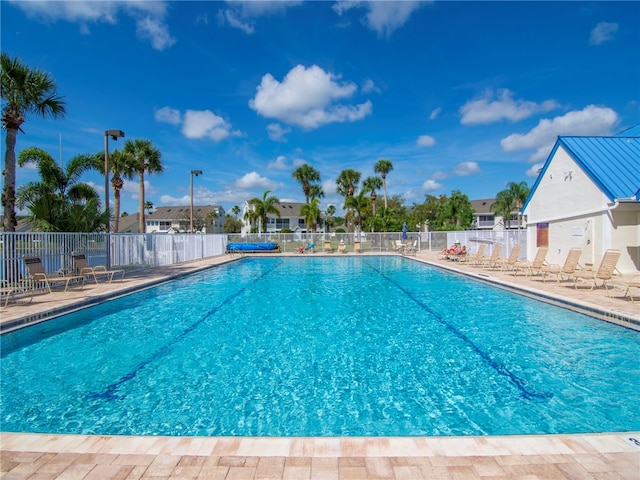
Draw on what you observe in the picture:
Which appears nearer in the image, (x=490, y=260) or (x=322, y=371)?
(x=322, y=371)

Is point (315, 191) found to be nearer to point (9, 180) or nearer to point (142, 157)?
point (142, 157)

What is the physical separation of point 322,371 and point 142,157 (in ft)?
76.4

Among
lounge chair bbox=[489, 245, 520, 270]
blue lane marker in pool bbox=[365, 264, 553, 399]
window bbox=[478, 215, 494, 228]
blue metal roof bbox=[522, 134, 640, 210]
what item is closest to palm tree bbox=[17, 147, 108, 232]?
blue lane marker in pool bbox=[365, 264, 553, 399]

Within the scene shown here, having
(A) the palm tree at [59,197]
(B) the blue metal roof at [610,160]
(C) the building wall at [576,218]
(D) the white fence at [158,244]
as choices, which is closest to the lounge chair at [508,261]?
(C) the building wall at [576,218]

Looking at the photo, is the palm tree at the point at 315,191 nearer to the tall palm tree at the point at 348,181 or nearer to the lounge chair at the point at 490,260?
the tall palm tree at the point at 348,181

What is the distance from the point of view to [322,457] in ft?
8.54

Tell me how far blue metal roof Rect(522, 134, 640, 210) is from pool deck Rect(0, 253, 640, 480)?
12475mm

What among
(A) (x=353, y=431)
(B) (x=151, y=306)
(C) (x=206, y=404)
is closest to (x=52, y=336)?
(B) (x=151, y=306)

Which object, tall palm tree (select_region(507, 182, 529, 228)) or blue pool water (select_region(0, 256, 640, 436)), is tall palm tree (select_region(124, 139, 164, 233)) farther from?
tall palm tree (select_region(507, 182, 529, 228))

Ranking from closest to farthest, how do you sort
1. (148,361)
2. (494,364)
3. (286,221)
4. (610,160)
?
(494,364) < (148,361) < (610,160) < (286,221)

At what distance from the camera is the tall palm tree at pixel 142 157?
2316 centimetres

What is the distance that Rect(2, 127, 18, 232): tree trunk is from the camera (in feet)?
34.8

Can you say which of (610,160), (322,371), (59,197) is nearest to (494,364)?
(322,371)

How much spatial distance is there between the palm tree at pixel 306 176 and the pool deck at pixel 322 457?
40.6 m
